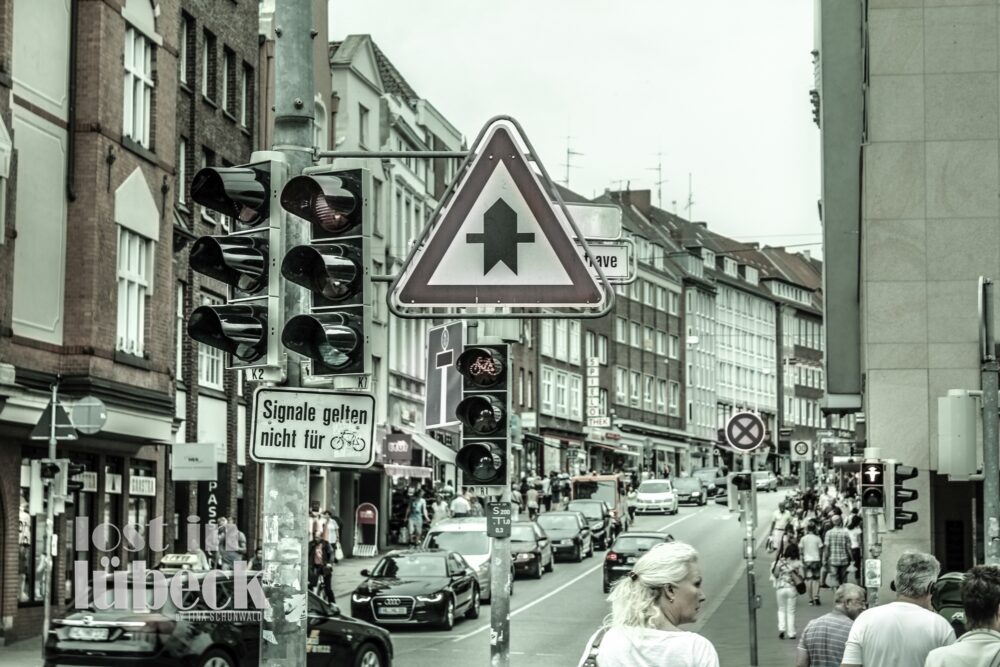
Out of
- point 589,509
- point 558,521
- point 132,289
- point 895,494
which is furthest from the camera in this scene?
point 589,509

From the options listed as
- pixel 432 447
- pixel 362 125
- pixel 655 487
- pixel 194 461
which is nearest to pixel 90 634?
pixel 194 461

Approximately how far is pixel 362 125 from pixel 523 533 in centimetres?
2088

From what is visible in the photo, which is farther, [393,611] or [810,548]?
[810,548]

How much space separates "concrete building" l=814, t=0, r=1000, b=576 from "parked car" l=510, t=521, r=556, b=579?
1393 cm

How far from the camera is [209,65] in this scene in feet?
143

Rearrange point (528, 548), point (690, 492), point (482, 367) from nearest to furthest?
point (482, 367) → point (528, 548) → point (690, 492)

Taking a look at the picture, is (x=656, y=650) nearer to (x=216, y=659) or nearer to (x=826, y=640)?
(x=826, y=640)

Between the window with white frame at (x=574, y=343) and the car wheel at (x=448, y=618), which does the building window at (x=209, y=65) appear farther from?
the window with white frame at (x=574, y=343)

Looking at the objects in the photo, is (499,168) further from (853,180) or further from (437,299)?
(853,180)

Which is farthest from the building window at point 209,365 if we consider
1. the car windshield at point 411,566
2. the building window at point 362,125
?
the building window at point 362,125

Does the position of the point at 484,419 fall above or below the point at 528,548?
above

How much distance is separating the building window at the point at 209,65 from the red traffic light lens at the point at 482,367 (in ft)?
99.5

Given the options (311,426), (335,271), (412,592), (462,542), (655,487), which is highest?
(335,271)

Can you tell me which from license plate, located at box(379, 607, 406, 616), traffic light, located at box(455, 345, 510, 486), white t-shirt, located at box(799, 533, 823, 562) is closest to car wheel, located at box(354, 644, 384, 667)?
traffic light, located at box(455, 345, 510, 486)
